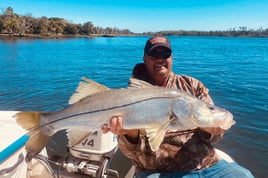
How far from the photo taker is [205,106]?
283 cm

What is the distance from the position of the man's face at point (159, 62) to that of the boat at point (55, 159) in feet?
4.24

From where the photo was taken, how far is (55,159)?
439cm

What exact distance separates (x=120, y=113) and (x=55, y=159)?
2159 mm

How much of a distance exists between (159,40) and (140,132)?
3.76 feet

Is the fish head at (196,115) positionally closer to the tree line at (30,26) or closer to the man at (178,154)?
the man at (178,154)

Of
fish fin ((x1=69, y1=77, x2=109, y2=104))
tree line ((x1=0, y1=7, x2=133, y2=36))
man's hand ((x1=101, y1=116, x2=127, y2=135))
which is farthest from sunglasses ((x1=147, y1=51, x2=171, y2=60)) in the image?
tree line ((x1=0, y1=7, x2=133, y2=36))

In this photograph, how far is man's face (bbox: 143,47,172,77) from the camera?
11.4 ft

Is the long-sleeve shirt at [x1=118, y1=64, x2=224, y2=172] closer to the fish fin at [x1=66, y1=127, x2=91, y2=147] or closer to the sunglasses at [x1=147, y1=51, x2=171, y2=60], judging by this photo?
the fish fin at [x1=66, y1=127, x2=91, y2=147]

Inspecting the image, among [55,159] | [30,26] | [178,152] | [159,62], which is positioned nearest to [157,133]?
[178,152]

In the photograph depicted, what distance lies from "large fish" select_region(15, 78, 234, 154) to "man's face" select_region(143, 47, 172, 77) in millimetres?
771

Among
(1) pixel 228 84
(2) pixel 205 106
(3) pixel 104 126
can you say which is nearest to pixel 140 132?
(3) pixel 104 126

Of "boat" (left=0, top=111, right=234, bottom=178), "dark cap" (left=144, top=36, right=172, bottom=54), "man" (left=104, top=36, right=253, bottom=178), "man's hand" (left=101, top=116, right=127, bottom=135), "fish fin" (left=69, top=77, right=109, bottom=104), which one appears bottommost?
"boat" (left=0, top=111, right=234, bottom=178)

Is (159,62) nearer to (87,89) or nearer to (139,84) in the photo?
(139,84)

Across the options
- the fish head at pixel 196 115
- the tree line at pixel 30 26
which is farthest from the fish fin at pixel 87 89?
the tree line at pixel 30 26
